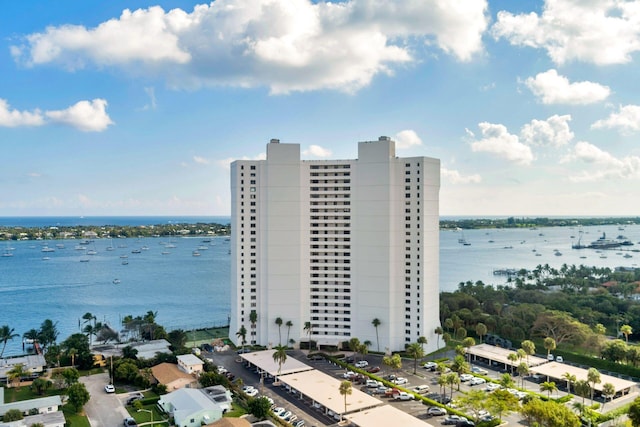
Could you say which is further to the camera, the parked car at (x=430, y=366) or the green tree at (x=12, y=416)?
the parked car at (x=430, y=366)

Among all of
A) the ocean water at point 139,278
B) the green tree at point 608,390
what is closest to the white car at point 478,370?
the green tree at point 608,390

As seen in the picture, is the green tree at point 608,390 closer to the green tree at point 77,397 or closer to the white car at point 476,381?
the white car at point 476,381

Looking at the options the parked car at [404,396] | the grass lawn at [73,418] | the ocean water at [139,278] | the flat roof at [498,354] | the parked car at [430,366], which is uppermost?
the flat roof at [498,354]

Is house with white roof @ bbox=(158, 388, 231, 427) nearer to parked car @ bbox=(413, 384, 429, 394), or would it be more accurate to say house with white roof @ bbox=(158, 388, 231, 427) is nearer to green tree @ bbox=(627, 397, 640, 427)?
parked car @ bbox=(413, 384, 429, 394)

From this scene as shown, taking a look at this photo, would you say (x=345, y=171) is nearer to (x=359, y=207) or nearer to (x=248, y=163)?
(x=359, y=207)

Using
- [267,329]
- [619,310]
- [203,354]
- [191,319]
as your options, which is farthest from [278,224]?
[619,310]

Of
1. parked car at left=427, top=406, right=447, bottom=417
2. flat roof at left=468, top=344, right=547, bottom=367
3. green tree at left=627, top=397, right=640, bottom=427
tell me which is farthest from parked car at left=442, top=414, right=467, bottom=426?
flat roof at left=468, top=344, right=547, bottom=367
